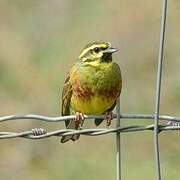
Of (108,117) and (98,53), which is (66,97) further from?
(108,117)

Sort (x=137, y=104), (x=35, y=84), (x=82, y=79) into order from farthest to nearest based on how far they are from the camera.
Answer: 1. (x=35, y=84)
2. (x=137, y=104)
3. (x=82, y=79)

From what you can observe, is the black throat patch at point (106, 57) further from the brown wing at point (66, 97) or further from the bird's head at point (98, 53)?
the brown wing at point (66, 97)

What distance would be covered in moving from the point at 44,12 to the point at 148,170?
2855mm

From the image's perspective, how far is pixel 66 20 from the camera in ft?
26.8

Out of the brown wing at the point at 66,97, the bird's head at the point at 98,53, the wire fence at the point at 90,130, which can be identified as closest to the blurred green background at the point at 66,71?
the brown wing at the point at 66,97

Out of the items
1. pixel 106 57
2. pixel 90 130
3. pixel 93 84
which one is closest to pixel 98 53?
pixel 106 57

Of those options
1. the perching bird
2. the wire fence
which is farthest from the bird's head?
the wire fence

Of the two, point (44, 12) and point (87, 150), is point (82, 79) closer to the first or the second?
point (87, 150)

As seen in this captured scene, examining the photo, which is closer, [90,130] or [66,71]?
[90,130]

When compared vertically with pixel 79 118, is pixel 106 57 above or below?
above

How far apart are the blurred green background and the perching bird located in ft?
5.48

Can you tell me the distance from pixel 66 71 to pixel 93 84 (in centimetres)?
295

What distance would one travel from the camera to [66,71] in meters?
7.04

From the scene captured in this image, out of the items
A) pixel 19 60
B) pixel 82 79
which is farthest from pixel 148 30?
pixel 82 79
